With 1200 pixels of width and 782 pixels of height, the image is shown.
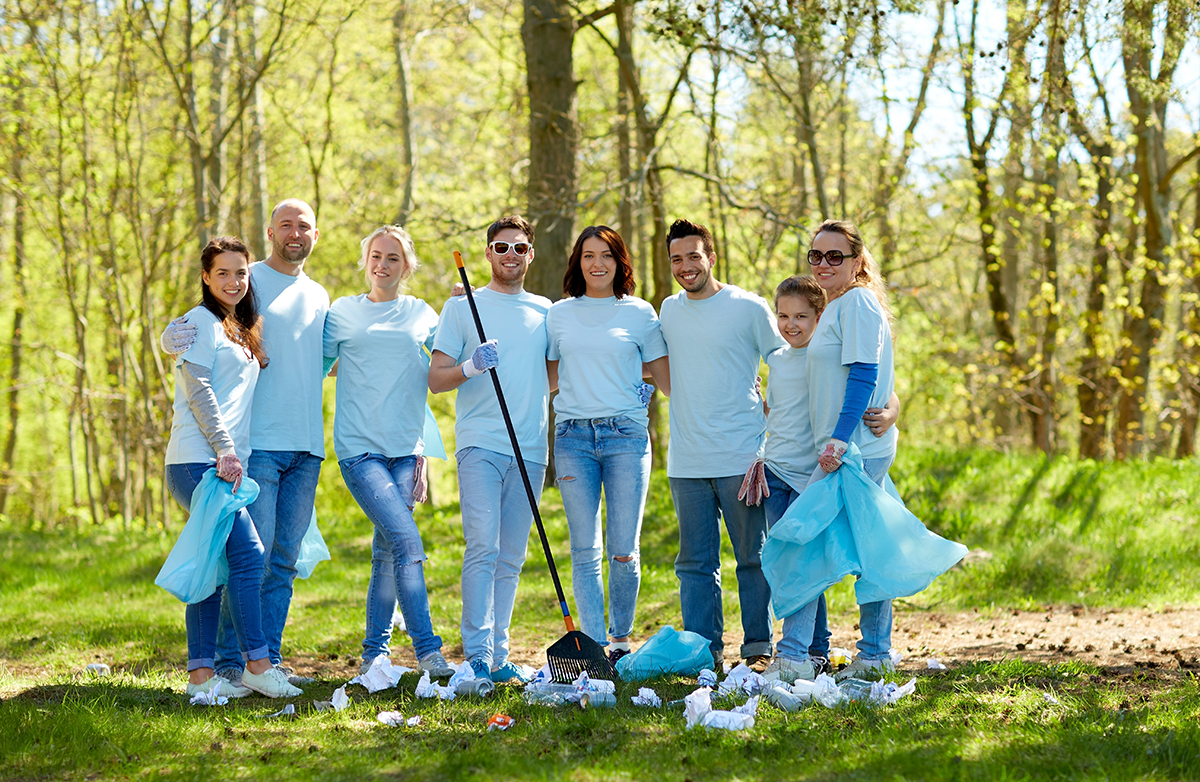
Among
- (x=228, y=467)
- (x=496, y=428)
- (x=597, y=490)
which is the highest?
(x=496, y=428)

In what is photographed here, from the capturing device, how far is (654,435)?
1059cm

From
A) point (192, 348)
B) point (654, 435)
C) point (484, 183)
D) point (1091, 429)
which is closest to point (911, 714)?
point (192, 348)

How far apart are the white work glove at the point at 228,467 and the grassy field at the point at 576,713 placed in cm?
93

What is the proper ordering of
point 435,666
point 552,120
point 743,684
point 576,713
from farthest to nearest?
1. point 552,120
2. point 435,666
3. point 743,684
4. point 576,713

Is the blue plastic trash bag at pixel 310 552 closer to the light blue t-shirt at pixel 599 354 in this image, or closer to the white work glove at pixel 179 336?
the white work glove at pixel 179 336

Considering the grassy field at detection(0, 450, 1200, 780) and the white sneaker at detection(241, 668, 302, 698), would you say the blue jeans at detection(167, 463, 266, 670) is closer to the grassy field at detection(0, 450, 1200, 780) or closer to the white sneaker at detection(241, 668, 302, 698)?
the white sneaker at detection(241, 668, 302, 698)

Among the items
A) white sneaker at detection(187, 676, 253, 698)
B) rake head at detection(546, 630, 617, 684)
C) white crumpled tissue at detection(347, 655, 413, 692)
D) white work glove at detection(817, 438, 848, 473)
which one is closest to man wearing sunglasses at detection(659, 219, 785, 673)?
white work glove at detection(817, 438, 848, 473)

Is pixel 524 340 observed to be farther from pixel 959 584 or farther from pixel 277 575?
pixel 959 584

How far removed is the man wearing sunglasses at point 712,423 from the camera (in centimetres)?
445

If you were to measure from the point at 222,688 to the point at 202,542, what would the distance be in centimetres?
67

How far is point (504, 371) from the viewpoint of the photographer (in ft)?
14.7

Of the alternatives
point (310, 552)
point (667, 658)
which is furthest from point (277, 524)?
point (667, 658)

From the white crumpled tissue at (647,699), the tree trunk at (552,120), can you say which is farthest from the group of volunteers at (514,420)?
the tree trunk at (552,120)

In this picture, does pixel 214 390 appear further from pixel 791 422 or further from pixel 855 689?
pixel 855 689
